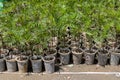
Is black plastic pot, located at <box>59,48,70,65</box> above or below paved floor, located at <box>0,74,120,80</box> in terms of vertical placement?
above

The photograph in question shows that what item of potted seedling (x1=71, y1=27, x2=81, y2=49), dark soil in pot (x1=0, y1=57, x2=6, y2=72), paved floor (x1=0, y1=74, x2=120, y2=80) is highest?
potted seedling (x1=71, y1=27, x2=81, y2=49)

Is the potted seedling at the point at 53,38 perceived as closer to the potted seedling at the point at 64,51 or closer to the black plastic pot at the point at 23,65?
the potted seedling at the point at 64,51

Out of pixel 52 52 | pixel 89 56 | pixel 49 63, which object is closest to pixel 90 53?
pixel 89 56

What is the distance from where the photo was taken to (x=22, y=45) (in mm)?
5320

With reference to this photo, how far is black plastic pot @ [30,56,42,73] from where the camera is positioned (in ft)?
17.0

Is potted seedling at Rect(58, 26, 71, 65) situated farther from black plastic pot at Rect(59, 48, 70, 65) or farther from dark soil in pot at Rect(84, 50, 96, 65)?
dark soil in pot at Rect(84, 50, 96, 65)

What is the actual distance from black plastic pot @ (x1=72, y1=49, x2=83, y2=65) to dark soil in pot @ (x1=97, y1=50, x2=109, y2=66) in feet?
1.24

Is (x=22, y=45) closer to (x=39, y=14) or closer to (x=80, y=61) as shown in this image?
(x=39, y=14)

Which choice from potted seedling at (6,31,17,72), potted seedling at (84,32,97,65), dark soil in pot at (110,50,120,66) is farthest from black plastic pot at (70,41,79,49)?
potted seedling at (6,31,17,72)

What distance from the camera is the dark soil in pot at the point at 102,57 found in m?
5.36

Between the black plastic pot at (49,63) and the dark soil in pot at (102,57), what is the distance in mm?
971

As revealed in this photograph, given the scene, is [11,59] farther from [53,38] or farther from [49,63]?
[53,38]

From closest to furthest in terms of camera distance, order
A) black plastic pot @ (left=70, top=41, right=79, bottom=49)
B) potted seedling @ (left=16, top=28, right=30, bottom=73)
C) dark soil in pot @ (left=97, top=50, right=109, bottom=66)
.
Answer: potted seedling @ (left=16, top=28, right=30, bottom=73)
dark soil in pot @ (left=97, top=50, right=109, bottom=66)
black plastic pot @ (left=70, top=41, right=79, bottom=49)

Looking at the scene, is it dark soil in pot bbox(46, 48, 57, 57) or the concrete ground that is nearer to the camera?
the concrete ground
